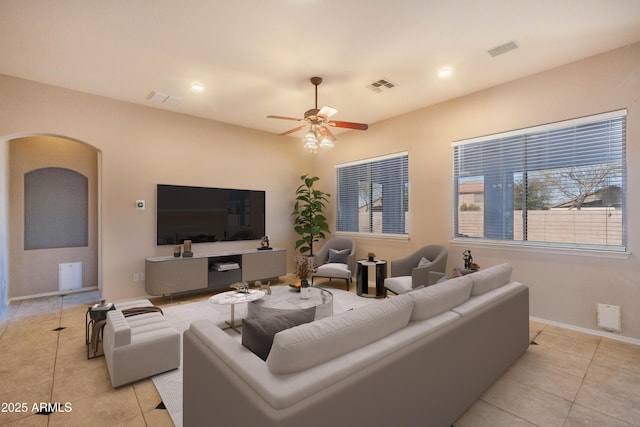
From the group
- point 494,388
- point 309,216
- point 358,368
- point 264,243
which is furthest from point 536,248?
point 264,243

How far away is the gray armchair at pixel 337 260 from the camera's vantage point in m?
5.23

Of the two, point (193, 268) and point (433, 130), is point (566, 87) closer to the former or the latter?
point (433, 130)

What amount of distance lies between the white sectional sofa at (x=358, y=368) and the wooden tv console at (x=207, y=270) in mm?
3131

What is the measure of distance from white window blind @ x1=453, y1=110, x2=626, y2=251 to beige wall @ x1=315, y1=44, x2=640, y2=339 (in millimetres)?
112

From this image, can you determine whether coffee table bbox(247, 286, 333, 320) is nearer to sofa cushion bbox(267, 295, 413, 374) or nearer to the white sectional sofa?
the white sectional sofa

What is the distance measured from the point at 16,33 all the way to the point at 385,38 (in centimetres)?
356

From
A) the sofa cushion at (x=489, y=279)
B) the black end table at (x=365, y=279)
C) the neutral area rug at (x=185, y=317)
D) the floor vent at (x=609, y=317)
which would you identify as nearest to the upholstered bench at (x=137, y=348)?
the neutral area rug at (x=185, y=317)

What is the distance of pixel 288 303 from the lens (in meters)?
3.45

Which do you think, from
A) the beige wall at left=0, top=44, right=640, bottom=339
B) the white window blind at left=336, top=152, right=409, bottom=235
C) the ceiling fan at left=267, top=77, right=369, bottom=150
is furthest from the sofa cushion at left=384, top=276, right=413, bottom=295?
the ceiling fan at left=267, top=77, right=369, bottom=150

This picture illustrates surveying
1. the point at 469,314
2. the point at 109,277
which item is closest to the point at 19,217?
the point at 109,277

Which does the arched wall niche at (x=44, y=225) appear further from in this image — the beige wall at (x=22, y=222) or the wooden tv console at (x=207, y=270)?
the wooden tv console at (x=207, y=270)

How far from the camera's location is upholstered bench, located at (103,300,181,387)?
2.32 meters

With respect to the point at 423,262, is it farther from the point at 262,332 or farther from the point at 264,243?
the point at 262,332

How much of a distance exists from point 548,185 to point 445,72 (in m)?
1.88
